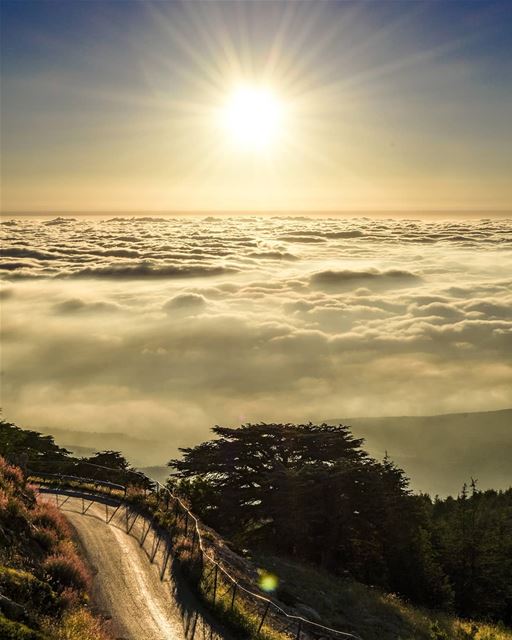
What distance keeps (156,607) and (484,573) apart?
2992 centimetres

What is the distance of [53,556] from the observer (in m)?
16.8

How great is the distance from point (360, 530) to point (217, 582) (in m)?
20.9

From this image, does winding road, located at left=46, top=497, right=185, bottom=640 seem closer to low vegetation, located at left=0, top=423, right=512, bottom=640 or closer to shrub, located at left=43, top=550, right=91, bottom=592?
shrub, located at left=43, top=550, right=91, bottom=592

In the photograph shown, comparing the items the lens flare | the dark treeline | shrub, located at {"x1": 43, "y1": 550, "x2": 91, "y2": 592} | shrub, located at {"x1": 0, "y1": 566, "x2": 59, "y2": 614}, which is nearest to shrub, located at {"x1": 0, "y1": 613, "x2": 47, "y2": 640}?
shrub, located at {"x1": 0, "y1": 566, "x2": 59, "y2": 614}

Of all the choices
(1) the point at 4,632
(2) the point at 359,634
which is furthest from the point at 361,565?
(1) the point at 4,632

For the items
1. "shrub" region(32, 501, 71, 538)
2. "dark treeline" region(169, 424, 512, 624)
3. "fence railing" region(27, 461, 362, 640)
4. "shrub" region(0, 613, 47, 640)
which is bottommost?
"dark treeline" region(169, 424, 512, 624)

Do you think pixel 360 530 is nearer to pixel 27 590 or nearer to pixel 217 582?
pixel 217 582

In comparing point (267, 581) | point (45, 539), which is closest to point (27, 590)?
point (45, 539)

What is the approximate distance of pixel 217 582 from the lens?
19.6 m

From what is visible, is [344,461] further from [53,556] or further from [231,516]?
[53,556]

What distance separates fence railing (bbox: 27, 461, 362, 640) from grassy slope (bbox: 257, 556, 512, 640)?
1.95 meters

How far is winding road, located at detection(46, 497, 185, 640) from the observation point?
1605 cm

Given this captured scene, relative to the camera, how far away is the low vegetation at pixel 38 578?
37.4 ft

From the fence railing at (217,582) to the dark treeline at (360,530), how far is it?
6.87m
